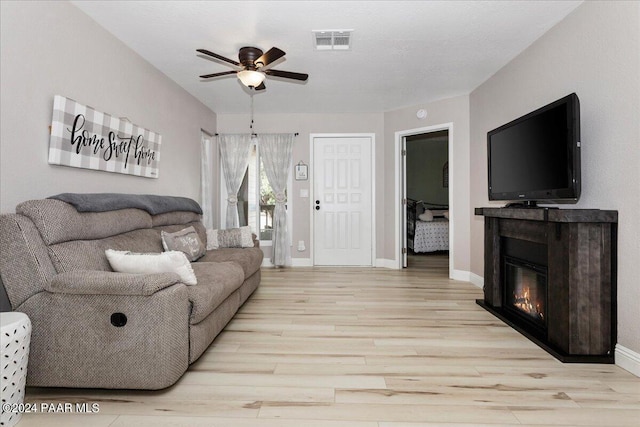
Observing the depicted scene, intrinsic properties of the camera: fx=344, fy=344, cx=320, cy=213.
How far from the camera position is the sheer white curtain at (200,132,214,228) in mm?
4997

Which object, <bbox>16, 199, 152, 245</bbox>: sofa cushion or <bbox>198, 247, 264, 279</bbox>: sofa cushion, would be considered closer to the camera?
<bbox>16, 199, 152, 245</bbox>: sofa cushion

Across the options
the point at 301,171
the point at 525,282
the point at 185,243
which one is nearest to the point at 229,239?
the point at 185,243

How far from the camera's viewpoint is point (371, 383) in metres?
1.94

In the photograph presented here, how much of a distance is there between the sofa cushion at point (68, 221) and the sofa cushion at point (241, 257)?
0.82 m

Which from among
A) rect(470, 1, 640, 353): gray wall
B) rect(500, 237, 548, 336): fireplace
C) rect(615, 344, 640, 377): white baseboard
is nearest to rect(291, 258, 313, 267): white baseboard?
rect(500, 237, 548, 336): fireplace

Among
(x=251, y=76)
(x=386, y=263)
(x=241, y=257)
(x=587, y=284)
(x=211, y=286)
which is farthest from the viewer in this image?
(x=386, y=263)

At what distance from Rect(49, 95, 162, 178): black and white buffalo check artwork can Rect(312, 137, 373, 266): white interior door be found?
2722mm

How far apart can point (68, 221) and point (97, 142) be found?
912 mm

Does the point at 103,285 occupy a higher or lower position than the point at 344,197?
lower

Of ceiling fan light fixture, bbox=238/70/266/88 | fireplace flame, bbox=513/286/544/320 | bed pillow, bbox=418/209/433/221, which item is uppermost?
ceiling fan light fixture, bbox=238/70/266/88

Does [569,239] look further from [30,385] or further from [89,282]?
[30,385]

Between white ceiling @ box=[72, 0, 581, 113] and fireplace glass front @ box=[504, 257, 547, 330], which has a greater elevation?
white ceiling @ box=[72, 0, 581, 113]

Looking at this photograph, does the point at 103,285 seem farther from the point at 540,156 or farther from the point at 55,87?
the point at 540,156

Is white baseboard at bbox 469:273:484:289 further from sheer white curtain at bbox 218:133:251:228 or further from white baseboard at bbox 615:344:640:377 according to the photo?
sheer white curtain at bbox 218:133:251:228
